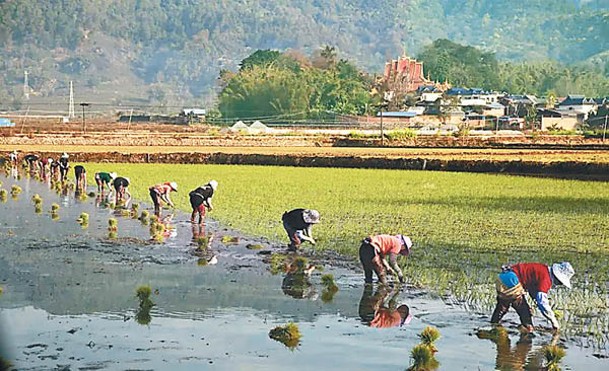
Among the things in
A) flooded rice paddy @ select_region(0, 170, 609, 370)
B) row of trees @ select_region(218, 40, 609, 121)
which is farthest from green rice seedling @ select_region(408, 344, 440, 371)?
row of trees @ select_region(218, 40, 609, 121)

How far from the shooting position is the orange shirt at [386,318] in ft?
32.5

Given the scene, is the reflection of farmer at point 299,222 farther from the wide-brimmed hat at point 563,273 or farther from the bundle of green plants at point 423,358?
the bundle of green plants at point 423,358

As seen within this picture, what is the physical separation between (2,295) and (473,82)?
149509 millimetres

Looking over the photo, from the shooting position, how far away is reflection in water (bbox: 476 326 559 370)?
27.0ft

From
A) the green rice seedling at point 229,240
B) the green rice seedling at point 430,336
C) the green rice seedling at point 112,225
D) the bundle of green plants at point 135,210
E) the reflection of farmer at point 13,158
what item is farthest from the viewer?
the reflection of farmer at point 13,158

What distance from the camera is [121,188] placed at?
2253 centimetres

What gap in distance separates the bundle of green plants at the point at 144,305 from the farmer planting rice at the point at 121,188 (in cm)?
1150

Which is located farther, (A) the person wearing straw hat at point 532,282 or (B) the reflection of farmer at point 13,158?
(B) the reflection of farmer at point 13,158

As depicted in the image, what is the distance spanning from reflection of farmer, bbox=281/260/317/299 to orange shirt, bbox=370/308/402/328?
1.14m

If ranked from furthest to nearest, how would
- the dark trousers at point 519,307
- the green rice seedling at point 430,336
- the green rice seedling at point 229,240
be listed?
the green rice seedling at point 229,240
the dark trousers at point 519,307
the green rice seedling at point 430,336

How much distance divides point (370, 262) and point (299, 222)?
2905mm

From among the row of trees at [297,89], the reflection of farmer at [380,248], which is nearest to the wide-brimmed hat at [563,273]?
the reflection of farmer at [380,248]

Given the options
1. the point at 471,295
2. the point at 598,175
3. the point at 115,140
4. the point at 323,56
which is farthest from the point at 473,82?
the point at 471,295

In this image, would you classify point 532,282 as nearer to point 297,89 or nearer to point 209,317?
point 209,317
